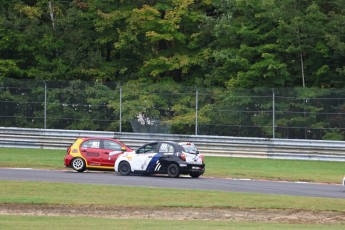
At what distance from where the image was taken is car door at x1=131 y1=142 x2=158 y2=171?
104 feet

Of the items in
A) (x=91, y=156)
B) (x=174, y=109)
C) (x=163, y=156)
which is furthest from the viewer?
(x=174, y=109)

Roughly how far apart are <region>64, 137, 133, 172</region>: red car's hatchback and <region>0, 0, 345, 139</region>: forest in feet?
26.8

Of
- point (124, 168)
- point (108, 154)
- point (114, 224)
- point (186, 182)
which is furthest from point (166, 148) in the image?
point (114, 224)

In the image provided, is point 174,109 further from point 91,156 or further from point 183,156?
point 183,156

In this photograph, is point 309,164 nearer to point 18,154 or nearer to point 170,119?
point 170,119

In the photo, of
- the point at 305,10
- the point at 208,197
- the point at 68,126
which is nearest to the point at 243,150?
the point at 68,126

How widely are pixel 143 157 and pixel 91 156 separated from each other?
8.11 feet

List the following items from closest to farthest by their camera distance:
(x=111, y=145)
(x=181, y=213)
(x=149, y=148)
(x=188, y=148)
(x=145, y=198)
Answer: (x=181, y=213) < (x=145, y=198) < (x=188, y=148) < (x=149, y=148) < (x=111, y=145)

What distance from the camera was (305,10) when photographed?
161 feet

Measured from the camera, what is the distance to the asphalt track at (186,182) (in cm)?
2762

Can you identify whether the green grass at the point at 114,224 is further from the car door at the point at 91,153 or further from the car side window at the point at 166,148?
the car door at the point at 91,153

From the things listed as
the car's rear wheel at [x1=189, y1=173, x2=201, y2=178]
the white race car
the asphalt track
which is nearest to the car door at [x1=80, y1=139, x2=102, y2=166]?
the asphalt track

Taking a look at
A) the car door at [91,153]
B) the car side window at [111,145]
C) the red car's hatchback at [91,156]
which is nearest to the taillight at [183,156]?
the red car's hatchback at [91,156]

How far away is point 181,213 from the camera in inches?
889
